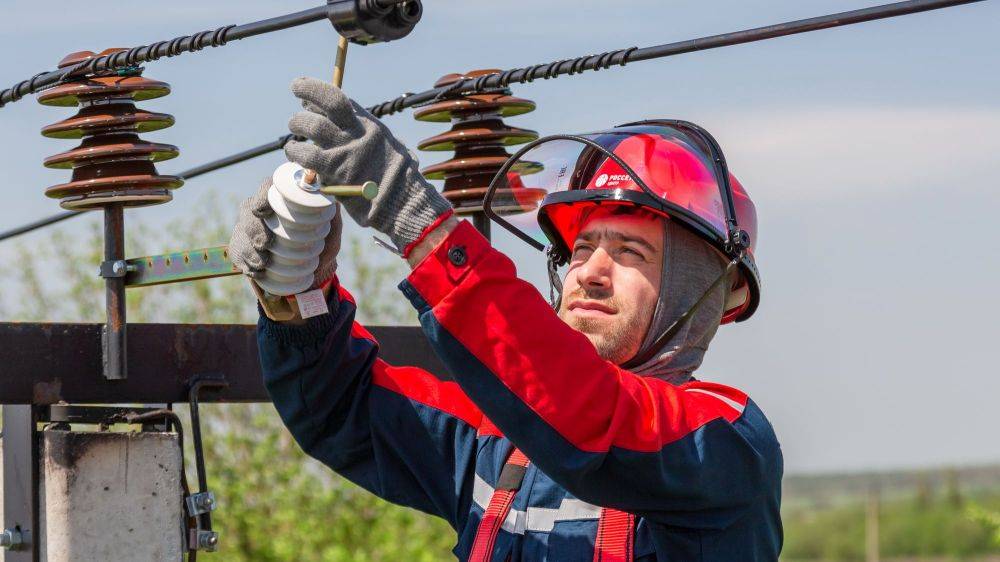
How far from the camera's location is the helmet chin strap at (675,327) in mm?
3201

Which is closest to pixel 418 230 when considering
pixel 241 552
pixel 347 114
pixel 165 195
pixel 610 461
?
pixel 347 114

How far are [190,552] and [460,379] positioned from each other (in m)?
1.43

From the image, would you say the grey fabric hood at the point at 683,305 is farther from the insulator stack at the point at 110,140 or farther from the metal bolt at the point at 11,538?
the metal bolt at the point at 11,538

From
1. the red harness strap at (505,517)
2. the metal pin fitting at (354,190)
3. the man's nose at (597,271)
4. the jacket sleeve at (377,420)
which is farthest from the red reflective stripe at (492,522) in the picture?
the metal pin fitting at (354,190)

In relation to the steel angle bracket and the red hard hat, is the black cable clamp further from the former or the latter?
the steel angle bracket

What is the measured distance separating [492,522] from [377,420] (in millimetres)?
423

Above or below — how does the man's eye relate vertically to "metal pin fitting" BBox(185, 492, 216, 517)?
above

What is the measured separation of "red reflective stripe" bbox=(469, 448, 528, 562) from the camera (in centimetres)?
310

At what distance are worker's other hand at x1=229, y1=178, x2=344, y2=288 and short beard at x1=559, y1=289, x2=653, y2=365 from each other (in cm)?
62

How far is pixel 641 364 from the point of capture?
324 centimetres

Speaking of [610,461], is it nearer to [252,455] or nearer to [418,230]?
[418,230]

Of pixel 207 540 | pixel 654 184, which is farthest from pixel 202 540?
pixel 654 184

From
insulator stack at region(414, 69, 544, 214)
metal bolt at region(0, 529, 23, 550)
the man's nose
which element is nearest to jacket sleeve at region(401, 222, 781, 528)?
the man's nose

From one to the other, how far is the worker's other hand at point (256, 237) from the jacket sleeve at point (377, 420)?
436 mm
